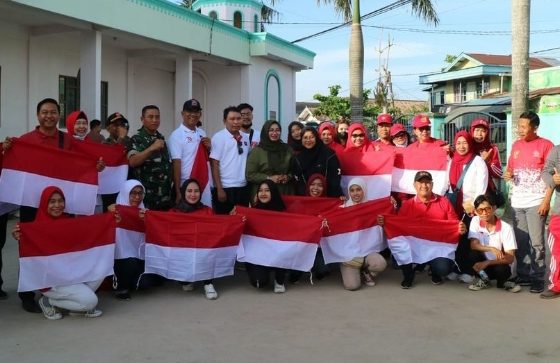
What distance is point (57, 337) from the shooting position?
4316mm

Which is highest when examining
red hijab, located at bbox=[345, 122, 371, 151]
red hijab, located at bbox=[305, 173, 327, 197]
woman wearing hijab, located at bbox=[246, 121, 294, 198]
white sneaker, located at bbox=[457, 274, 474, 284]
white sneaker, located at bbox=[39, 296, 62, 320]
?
red hijab, located at bbox=[345, 122, 371, 151]

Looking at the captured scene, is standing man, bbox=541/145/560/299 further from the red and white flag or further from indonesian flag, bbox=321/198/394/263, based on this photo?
the red and white flag

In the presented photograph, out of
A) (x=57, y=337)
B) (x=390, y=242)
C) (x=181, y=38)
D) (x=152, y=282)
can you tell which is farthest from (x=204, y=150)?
(x=181, y=38)

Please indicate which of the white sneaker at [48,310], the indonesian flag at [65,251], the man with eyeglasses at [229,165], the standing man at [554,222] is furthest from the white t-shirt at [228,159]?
the standing man at [554,222]

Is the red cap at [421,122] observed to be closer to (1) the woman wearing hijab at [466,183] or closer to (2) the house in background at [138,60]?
(1) the woman wearing hijab at [466,183]

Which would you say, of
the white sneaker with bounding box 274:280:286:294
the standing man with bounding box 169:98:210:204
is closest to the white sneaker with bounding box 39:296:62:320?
the standing man with bounding box 169:98:210:204

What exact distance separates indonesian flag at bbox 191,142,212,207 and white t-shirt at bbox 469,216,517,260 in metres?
2.94

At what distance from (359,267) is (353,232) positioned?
384 millimetres

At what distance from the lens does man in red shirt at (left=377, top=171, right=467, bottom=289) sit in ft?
19.5

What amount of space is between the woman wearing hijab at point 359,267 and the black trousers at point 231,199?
48.8 inches

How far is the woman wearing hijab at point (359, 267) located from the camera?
19.4 feet

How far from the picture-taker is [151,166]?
593cm

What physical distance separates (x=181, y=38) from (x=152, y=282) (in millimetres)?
8987

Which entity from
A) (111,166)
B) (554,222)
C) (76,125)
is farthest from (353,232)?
(76,125)
